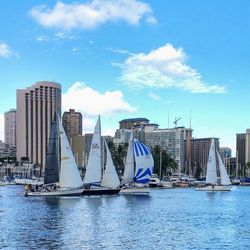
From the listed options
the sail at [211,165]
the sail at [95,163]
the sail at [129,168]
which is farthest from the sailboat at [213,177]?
the sail at [95,163]

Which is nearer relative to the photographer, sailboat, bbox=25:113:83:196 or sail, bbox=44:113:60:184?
sailboat, bbox=25:113:83:196

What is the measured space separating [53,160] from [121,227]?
46.0 meters

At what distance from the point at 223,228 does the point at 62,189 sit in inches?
1794

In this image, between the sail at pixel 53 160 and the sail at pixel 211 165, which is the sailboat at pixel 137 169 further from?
the sail at pixel 211 165

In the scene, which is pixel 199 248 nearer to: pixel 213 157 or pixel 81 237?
pixel 81 237

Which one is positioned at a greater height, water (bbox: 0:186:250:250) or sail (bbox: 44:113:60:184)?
sail (bbox: 44:113:60:184)

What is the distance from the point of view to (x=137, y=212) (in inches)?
2854

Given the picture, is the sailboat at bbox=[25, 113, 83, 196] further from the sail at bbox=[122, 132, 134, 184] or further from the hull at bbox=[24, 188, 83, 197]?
the sail at bbox=[122, 132, 134, 184]

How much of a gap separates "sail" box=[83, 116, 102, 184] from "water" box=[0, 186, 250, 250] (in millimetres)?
20415

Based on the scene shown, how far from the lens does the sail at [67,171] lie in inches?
3706

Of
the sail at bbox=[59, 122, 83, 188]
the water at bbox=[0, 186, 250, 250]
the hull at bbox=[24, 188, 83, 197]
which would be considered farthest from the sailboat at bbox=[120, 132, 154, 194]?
the water at bbox=[0, 186, 250, 250]

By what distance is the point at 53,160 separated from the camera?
9825cm

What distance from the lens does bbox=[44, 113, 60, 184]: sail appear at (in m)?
97.9

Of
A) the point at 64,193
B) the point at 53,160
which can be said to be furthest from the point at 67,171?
the point at 53,160
